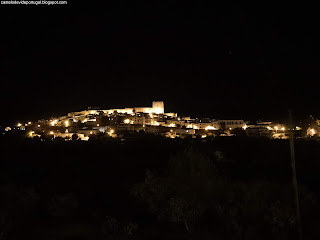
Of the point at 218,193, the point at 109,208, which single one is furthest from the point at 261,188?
the point at 109,208

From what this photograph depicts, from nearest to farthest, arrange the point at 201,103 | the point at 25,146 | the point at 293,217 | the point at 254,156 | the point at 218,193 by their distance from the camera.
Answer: the point at 293,217, the point at 218,193, the point at 254,156, the point at 25,146, the point at 201,103

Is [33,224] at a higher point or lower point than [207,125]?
lower

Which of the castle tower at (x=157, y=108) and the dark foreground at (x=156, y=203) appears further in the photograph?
the castle tower at (x=157, y=108)

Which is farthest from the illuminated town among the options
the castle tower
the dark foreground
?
the dark foreground

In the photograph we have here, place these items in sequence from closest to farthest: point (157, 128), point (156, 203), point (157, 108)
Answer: point (156, 203), point (157, 128), point (157, 108)

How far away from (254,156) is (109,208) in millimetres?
12528

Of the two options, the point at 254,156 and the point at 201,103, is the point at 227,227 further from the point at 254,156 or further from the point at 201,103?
the point at 201,103

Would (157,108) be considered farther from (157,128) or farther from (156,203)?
(156,203)

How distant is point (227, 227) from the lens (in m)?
8.56

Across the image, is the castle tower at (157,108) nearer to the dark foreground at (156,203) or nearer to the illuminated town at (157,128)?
the illuminated town at (157,128)

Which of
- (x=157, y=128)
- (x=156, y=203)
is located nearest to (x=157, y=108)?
(x=157, y=128)

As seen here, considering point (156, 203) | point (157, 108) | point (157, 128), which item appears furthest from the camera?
point (157, 108)

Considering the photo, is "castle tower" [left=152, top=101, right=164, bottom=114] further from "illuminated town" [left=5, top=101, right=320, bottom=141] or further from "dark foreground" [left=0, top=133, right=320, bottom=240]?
"dark foreground" [left=0, top=133, right=320, bottom=240]

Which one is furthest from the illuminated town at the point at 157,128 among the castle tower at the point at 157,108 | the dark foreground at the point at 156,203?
the dark foreground at the point at 156,203
